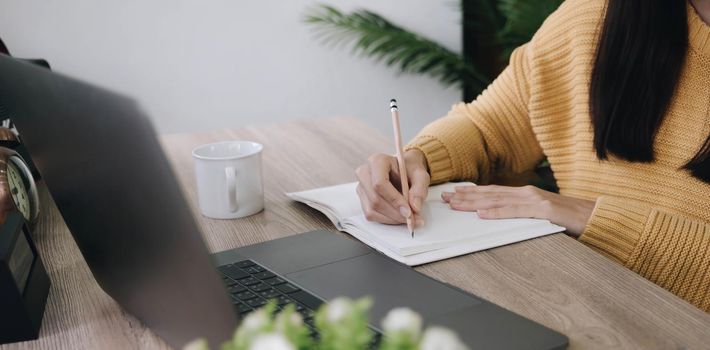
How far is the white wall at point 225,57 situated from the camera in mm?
2352

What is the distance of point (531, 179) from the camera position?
144 centimetres

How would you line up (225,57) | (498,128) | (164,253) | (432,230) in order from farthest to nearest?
(225,57) → (498,128) → (432,230) → (164,253)

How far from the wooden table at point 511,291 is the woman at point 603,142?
0.10m

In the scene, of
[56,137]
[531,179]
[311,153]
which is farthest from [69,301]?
[531,179]

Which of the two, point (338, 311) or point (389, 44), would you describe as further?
point (389, 44)

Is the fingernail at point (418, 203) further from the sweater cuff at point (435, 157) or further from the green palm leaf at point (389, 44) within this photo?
the green palm leaf at point (389, 44)

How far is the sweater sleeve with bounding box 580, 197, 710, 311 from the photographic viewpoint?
2.97 feet

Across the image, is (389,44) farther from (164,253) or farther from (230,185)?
(164,253)

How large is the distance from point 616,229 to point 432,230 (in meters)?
0.25

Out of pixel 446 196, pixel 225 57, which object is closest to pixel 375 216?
pixel 446 196

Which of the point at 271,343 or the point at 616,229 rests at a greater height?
the point at 271,343

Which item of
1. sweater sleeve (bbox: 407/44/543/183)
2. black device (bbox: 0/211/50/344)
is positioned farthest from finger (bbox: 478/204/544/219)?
black device (bbox: 0/211/50/344)

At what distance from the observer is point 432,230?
90cm

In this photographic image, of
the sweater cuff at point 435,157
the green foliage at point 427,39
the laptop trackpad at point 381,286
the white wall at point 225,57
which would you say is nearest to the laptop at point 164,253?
the laptop trackpad at point 381,286
